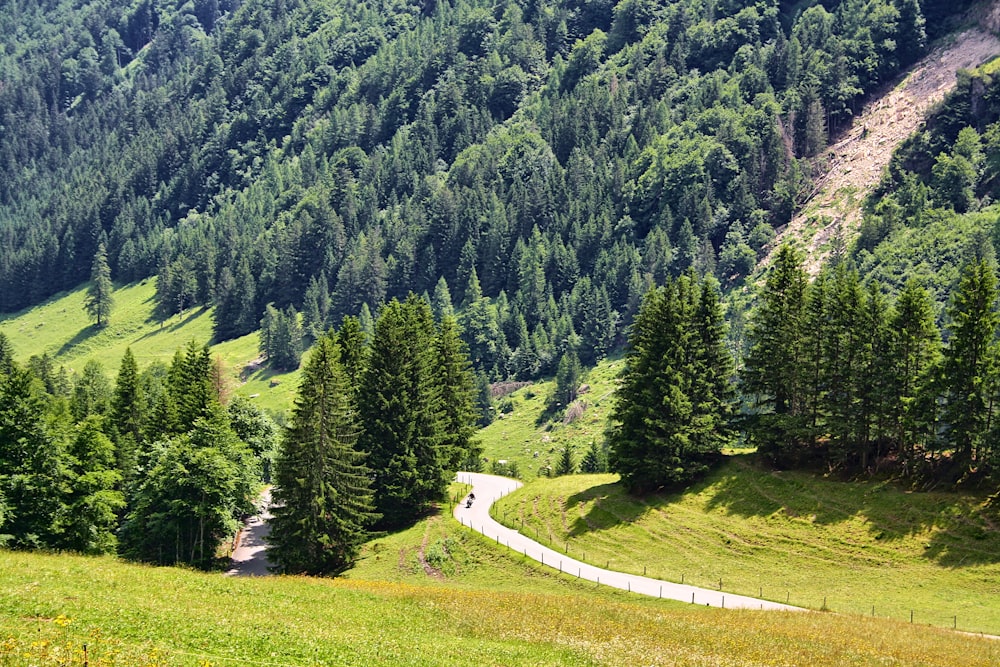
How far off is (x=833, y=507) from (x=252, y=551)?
46.3 m

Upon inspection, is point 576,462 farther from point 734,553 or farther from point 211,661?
point 211,661

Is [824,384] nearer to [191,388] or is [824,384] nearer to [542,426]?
[191,388]

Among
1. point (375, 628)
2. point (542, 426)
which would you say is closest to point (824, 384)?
point (375, 628)

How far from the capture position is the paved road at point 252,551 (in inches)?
2808

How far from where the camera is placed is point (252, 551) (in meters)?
78.8

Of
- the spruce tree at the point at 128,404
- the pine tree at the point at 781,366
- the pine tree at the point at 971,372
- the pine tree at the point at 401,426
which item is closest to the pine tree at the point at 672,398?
the pine tree at the point at 781,366

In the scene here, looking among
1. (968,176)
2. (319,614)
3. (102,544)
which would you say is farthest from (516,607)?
(968,176)

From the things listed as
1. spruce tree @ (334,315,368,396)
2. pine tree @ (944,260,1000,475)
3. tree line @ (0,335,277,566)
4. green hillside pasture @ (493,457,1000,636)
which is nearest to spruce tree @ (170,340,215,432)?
tree line @ (0,335,277,566)

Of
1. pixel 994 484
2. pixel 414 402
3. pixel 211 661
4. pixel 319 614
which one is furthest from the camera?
pixel 414 402

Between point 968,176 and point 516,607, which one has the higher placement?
point 968,176

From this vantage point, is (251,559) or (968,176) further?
(968,176)

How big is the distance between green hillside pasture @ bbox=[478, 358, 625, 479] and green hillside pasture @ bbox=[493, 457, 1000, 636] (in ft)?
238

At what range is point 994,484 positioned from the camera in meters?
61.9

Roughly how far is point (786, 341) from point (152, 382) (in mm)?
92539
